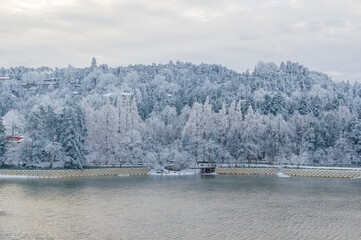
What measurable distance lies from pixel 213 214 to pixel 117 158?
41364 mm

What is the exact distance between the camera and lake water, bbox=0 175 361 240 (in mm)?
29328

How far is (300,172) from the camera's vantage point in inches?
2837

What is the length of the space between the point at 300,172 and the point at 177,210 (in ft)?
136

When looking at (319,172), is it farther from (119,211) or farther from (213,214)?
(119,211)

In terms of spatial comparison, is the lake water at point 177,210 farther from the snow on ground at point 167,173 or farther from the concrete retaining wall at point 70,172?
the snow on ground at point 167,173

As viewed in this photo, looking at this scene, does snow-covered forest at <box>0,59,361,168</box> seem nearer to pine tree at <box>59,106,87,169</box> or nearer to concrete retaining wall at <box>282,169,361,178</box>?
pine tree at <box>59,106,87,169</box>

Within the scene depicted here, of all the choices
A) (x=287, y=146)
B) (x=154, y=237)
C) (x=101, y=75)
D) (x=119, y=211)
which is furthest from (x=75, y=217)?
(x=101, y=75)

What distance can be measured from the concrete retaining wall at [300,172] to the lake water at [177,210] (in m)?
13.1

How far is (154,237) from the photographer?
91.5 feet

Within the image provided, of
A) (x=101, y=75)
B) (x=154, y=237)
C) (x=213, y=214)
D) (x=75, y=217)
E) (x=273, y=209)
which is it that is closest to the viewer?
(x=154, y=237)

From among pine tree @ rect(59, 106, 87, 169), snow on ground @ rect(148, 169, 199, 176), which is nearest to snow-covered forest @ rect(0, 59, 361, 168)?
pine tree @ rect(59, 106, 87, 169)

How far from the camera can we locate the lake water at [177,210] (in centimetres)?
2933

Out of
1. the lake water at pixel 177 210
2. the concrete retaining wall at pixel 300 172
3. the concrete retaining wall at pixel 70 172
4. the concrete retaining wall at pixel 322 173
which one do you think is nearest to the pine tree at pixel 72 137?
the concrete retaining wall at pixel 70 172

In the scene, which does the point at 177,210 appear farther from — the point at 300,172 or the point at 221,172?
the point at 300,172
